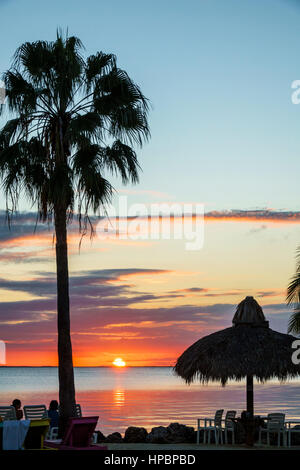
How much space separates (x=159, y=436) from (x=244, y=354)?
3.09 meters

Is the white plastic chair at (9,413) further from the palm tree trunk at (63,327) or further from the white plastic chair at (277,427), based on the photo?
the white plastic chair at (277,427)

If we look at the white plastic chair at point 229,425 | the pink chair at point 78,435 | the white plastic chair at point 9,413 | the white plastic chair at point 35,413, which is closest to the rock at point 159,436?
the white plastic chair at point 229,425

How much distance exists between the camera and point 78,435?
1346cm

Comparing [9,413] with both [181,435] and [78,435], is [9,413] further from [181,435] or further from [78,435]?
[181,435]

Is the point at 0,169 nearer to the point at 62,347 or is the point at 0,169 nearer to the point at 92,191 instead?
the point at 92,191

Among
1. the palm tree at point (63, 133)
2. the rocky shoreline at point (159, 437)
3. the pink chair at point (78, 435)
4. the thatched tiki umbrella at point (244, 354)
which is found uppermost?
the palm tree at point (63, 133)

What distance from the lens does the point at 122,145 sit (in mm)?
17984

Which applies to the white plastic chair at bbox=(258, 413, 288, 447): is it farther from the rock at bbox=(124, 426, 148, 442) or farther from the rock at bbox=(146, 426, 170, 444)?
the rock at bbox=(124, 426, 148, 442)

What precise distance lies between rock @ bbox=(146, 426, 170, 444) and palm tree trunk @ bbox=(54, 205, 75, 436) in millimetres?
2864

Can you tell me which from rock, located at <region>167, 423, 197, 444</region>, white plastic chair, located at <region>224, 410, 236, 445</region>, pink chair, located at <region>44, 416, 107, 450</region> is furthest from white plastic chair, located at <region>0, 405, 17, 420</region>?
white plastic chair, located at <region>224, 410, 236, 445</region>

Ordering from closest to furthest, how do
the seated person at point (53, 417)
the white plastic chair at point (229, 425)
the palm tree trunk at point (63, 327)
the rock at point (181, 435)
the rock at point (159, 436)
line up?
the palm tree trunk at point (63, 327), the seated person at point (53, 417), the white plastic chair at point (229, 425), the rock at point (159, 436), the rock at point (181, 435)

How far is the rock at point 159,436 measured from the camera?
60.8 feet

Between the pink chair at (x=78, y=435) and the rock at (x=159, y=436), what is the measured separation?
5.11 m
